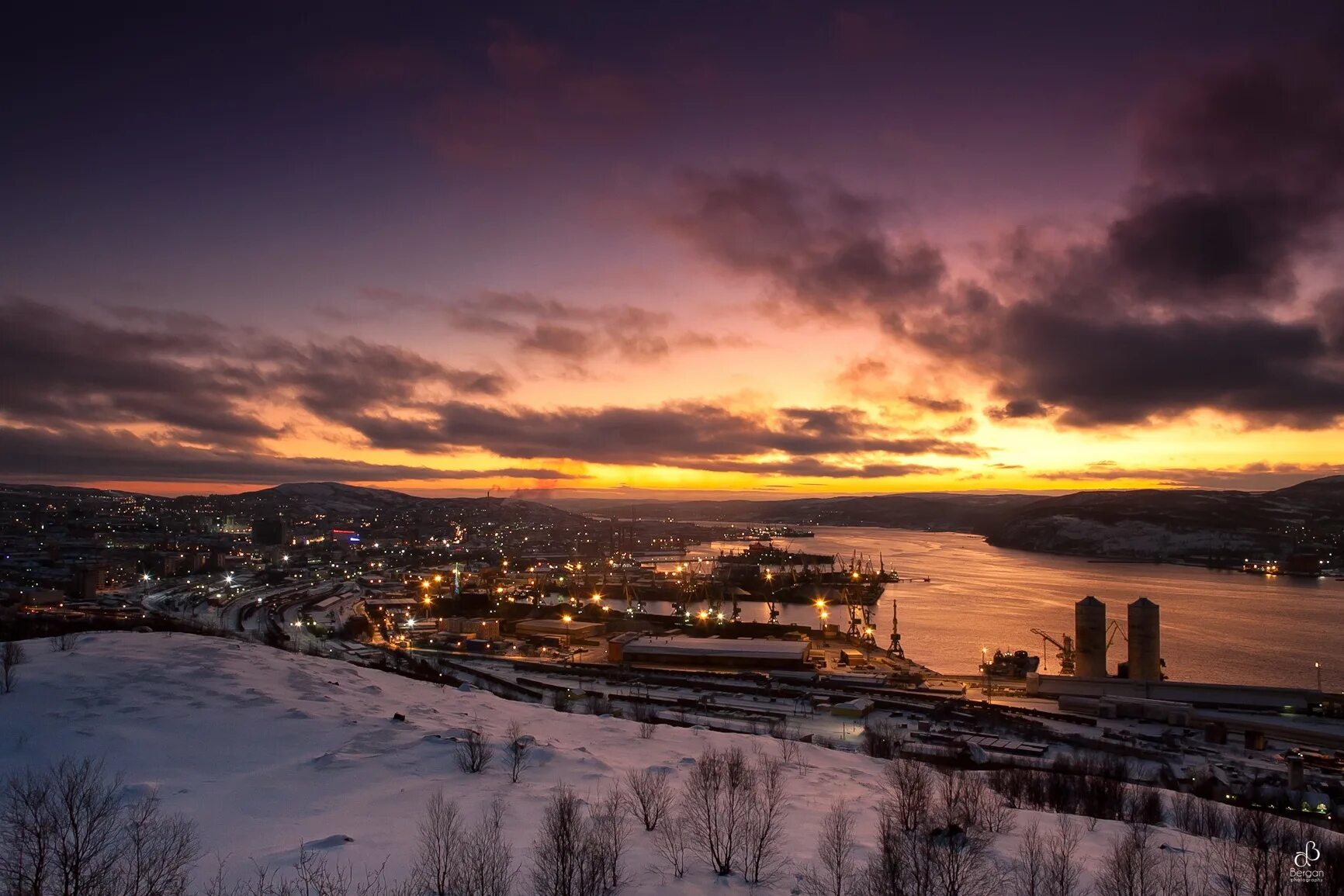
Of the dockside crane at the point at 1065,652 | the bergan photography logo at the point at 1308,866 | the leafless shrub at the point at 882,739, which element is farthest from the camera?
the dockside crane at the point at 1065,652

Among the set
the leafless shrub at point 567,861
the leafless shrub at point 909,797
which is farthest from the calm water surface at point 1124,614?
the leafless shrub at point 567,861

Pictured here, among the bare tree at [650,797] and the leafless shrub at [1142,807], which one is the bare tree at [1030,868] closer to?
the leafless shrub at [1142,807]

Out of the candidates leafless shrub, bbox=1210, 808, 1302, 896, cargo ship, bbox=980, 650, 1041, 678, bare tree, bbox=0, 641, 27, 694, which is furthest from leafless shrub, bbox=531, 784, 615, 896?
cargo ship, bbox=980, 650, 1041, 678

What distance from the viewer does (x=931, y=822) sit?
248 inches

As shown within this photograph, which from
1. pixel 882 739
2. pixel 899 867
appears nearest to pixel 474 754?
pixel 899 867

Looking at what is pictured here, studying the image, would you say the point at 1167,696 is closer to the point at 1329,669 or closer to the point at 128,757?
the point at 1329,669

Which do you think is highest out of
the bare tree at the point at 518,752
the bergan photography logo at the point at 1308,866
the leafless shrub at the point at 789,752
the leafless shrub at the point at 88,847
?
the leafless shrub at the point at 88,847

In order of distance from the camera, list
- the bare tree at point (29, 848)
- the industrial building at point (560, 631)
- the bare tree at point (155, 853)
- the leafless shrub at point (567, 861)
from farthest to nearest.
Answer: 1. the industrial building at point (560, 631)
2. the leafless shrub at point (567, 861)
3. the bare tree at point (155, 853)
4. the bare tree at point (29, 848)

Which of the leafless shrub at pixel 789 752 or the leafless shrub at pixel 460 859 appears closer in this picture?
the leafless shrub at pixel 460 859

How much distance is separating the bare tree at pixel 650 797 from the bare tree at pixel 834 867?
1307 millimetres

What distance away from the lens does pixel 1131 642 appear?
2206 centimetres

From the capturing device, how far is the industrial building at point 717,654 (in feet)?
75.2

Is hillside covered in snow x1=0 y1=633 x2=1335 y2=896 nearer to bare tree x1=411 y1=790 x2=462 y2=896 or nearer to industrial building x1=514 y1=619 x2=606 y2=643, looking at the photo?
bare tree x1=411 y1=790 x2=462 y2=896

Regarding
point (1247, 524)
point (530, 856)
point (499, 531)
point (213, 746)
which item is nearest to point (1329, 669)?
point (530, 856)
